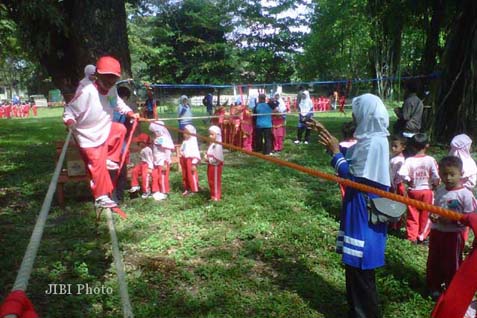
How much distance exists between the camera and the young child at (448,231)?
3.70m

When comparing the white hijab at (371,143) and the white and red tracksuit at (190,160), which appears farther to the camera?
the white and red tracksuit at (190,160)

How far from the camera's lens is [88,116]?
4.53 m

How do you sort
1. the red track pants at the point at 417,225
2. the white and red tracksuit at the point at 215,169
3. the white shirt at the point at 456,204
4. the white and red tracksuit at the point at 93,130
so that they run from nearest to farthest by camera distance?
the white shirt at the point at 456,204 < the white and red tracksuit at the point at 93,130 < the red track pants at the point at 417,225 < the white and red tracksuit at the point at 215,169

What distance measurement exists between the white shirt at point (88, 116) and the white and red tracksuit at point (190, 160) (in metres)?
2.82

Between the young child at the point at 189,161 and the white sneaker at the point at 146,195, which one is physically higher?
the young child at the point at 189,161

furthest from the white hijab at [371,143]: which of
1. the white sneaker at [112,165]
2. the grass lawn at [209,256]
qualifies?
the white sneaker at [112,165]

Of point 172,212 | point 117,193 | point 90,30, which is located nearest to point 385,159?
point 172,212

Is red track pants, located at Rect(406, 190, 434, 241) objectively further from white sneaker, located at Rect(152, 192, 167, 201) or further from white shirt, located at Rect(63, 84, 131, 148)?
A: white sneaker, located at Rect(152, 192, 167, 201)

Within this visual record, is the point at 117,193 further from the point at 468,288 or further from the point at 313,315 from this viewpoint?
the point at 468,288

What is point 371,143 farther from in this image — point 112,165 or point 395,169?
point 112,165

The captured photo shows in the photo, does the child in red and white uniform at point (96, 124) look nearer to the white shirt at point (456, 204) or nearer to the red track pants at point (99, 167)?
the red track pants at point (99, 167)

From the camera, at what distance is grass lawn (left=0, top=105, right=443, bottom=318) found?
3852 millimetres

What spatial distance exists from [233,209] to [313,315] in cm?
300

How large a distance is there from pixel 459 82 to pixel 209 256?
814 centimetres
